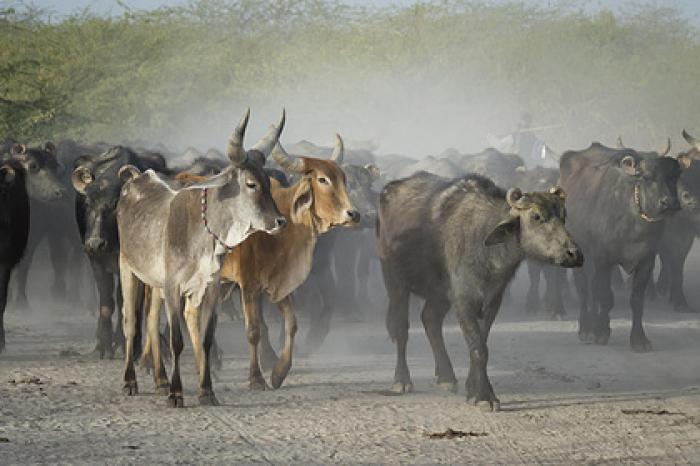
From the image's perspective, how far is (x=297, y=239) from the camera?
11164 mm

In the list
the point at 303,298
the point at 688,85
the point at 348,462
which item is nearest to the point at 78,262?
the point at 303,298

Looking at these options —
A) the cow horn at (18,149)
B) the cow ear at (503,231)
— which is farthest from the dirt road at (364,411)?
the cow horn at (18,149)

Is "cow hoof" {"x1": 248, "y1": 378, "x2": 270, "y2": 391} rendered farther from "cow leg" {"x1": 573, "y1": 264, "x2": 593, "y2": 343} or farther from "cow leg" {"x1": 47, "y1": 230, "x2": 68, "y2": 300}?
"cow leg" {"x1": 47, "y1": 230, "x2": 68, "y2": 300}

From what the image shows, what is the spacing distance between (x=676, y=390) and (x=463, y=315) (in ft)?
7.27

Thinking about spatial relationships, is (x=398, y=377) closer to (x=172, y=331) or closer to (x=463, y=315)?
(x=463, y=315)

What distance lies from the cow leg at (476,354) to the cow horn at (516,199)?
32.9 inches

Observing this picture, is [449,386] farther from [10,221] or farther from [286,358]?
[10,221]

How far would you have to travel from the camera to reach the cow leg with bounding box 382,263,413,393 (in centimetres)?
1109

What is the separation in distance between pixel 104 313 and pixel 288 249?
255cm

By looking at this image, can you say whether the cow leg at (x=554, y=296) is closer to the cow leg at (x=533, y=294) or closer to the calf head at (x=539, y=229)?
the cow leg at (x=533, y=294)

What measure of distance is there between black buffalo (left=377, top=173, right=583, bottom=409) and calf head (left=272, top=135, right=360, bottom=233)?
2.70ft

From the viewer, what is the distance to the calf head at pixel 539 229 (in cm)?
1015

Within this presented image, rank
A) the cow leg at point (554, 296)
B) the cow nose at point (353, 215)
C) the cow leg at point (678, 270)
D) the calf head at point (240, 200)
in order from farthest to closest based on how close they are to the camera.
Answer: the cow leg at point (678, 270) < the cow leg at point (554, 296) < the cow nose at point (353, 215) < the calf head at point (240, 200)

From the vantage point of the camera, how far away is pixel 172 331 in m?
9.80
